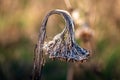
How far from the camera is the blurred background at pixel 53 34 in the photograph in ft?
13.1

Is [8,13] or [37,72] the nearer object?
[37,72]

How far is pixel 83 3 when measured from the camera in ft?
13.0

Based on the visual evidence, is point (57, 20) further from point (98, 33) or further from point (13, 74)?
point (13, 74)

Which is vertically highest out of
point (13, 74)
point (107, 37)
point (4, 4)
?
point (4, 4)

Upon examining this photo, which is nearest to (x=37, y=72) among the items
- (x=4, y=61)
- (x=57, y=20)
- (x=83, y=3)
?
(x=83, y=3)

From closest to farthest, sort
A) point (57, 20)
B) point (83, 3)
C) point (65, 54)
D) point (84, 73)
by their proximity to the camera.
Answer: point (65, 54) < point (83, 3) < point (84, 73) < point (57, 20)

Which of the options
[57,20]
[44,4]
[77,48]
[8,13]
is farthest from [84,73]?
[77,48]

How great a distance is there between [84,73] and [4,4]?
4.17ft

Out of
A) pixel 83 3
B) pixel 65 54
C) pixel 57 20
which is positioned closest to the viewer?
pixel 65 54

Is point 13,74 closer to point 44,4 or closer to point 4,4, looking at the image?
point 4,4

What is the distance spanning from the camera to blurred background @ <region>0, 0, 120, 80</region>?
4.00 metres

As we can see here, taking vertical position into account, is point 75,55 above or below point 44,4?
below

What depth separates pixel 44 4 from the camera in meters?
6.27

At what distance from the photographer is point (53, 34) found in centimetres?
518
